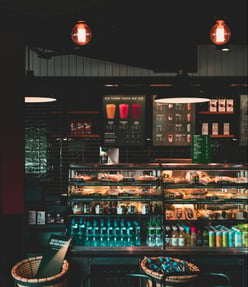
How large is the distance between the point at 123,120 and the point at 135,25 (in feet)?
8.13

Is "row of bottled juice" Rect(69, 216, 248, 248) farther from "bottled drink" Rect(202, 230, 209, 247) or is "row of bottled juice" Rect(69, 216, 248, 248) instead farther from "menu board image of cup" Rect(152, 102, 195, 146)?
"menu board image of cup" Rect(152, 102, 195, 146)

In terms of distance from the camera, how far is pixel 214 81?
729 centimetres

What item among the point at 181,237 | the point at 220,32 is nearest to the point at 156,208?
the point at 181,237

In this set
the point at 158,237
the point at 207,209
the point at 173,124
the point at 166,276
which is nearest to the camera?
the point at 166,276

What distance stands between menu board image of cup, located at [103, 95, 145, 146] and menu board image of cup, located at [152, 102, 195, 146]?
0.96ft

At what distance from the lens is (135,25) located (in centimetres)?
520

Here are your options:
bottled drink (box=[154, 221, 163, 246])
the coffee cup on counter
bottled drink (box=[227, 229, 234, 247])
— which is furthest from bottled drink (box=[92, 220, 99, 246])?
the coffee cup on counter

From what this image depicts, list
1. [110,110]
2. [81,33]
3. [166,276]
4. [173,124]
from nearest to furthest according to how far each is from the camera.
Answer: [166,276], [81,33], [110,110], [173,124]

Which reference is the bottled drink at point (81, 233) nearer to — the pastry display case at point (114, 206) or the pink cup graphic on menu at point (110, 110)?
the pastry display case at point (114, 206)

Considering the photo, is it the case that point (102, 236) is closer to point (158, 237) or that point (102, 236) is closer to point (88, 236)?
point (88, 236)

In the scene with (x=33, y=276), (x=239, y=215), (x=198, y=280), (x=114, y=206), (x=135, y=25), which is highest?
(x=135, y=25)

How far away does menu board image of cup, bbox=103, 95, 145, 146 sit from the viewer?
7.29m

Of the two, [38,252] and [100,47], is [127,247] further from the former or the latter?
[100,47]

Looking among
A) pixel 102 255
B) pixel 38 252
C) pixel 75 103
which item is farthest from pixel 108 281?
pixel 75 103
